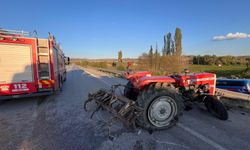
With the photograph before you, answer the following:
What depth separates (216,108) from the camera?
394 cm

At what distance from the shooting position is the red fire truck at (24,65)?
16.1 feet

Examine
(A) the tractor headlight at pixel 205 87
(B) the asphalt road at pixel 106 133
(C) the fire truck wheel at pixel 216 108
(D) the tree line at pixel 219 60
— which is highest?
(D) the tree line at pixel 219 60

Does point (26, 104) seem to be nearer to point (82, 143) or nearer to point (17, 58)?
point (17, 58)

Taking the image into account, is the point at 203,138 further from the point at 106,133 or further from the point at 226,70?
the point at 226,70

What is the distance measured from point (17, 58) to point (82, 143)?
4390mm

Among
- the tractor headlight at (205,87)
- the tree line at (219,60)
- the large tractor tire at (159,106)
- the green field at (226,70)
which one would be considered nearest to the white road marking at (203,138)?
the large tractor tire at (159,106)

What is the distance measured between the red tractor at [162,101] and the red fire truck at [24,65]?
2.81 meters

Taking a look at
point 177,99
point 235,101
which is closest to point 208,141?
point 177,99

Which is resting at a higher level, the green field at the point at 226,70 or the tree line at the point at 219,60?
the tree line at the point at 219,60

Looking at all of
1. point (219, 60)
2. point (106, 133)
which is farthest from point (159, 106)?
point (219, 60)

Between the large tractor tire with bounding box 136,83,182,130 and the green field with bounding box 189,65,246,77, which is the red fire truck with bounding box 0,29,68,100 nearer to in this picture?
the large tractor tire with bounding box 136,83,182,130

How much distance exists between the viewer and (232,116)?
13.5 ft

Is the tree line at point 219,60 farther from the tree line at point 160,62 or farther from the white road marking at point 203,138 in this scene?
the white road marking at point 203,138

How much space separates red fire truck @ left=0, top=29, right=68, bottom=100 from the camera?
4922mm
